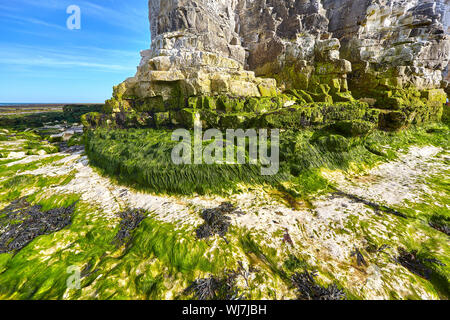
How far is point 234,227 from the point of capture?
3.91m

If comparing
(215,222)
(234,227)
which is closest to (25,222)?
(215,222)

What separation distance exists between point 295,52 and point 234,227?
12850 millimetres

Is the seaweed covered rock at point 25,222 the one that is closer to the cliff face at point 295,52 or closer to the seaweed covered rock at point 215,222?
the seaweed covered rock at point 215,222

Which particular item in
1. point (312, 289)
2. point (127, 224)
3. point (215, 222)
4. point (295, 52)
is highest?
point (295, 52)

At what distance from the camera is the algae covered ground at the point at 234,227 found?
2756 mm

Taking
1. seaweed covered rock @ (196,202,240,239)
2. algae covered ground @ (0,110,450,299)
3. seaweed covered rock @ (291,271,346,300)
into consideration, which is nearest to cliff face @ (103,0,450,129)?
algae covered ground @ (0,110,450,299)

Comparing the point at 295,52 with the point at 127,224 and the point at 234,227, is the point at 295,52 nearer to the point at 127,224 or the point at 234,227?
the point at 234,227

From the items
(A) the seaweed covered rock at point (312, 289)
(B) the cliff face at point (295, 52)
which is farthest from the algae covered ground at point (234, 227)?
(B) the cliff face at point (295, 52)

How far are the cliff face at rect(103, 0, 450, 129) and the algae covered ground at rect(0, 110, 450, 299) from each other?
419cm

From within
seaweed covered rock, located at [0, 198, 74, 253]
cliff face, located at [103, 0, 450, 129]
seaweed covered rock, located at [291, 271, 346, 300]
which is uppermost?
cliff face, located at [103, 0, 450, 129]

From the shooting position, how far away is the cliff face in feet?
31.7

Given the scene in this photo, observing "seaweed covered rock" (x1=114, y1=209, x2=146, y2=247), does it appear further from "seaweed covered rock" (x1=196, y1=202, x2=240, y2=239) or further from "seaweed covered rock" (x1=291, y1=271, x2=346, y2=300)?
"seaweed covered rock" (x1=291, y1=271, x2=346, y2=300)
